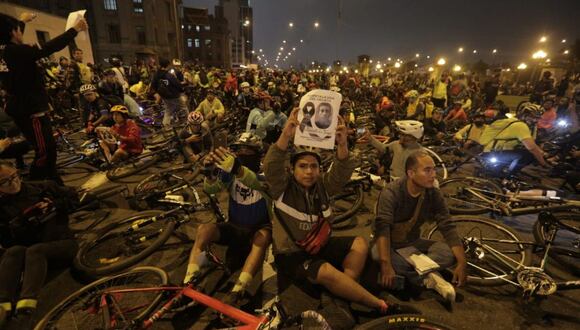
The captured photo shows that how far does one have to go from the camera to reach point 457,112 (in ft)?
36.3

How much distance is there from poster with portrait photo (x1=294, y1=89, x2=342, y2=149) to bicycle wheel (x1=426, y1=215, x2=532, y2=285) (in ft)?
5.74

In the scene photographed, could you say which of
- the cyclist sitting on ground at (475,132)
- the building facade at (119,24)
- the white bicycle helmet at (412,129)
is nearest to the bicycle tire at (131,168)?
the white bicycle helmet at (412,129)

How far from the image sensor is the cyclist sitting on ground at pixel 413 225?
10.1 feet

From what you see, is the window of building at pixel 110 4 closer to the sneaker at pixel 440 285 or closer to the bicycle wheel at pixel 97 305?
the bicycle wheel at pixel 97 305

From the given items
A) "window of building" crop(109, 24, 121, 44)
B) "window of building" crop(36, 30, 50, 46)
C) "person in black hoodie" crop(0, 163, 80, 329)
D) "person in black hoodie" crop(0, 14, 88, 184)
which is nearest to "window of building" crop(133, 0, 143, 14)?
"window of building" crop(109, 24, 121, 44)

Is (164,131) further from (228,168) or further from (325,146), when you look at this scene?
(325,146)

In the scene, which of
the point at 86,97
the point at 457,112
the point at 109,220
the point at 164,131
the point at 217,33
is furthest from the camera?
the point at 217,33

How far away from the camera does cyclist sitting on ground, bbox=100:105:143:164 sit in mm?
6695

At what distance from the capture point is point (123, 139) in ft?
22.2

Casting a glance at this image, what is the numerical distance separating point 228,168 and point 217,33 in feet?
300

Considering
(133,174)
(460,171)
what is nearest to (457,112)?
(460,171)

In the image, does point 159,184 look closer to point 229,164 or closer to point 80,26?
point 80,26

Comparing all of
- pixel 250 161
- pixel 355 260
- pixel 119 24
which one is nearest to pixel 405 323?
pixel 355 260

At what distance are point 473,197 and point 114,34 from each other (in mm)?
55047
